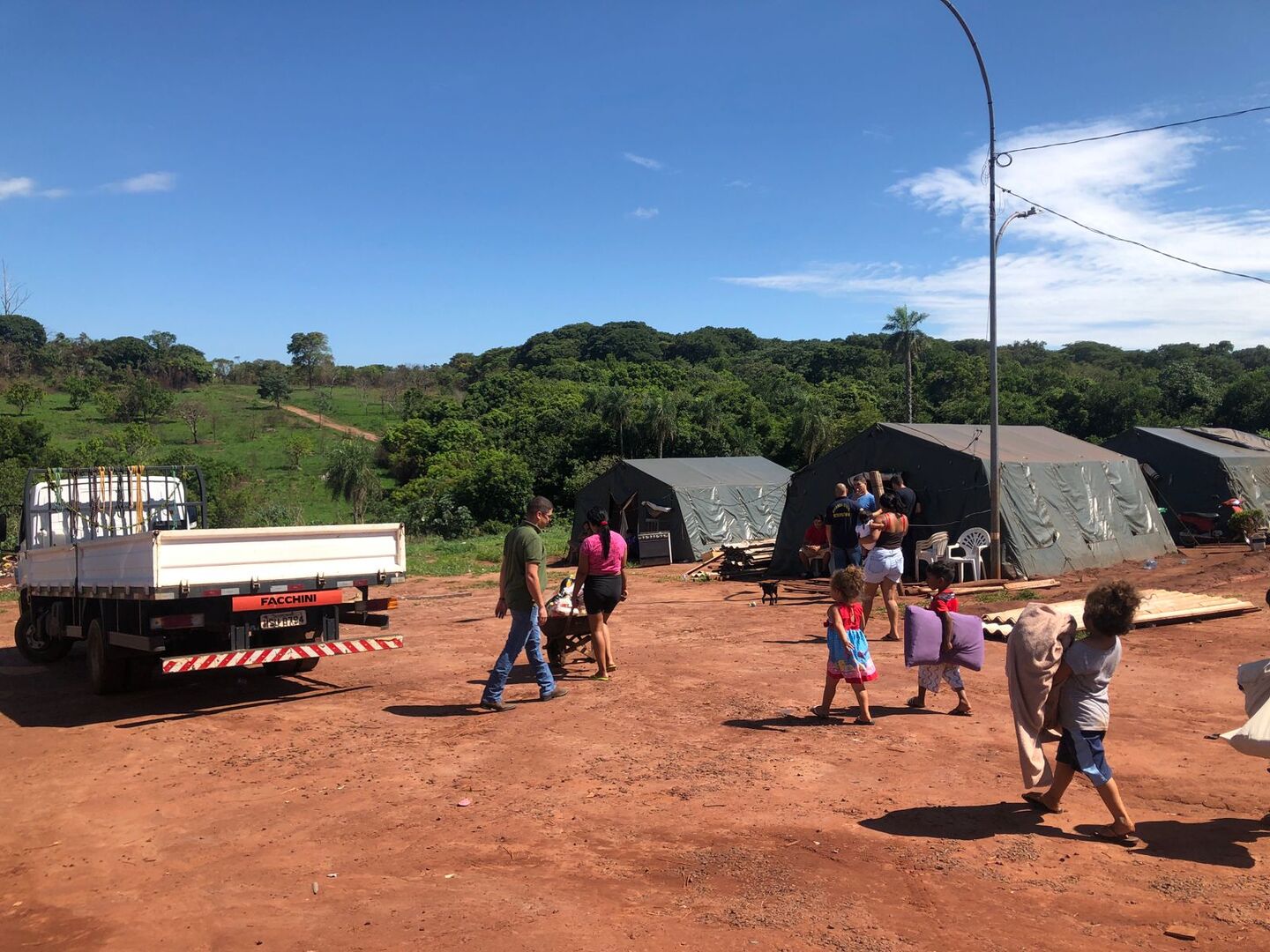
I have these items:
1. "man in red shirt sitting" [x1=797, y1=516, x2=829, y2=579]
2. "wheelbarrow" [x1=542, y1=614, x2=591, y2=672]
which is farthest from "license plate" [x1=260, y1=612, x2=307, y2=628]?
"man in red shirt sitting" [x1=797, y1=516, x2=829, y2=579]

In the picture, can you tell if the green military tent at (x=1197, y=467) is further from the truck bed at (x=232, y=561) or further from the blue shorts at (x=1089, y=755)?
the blue shorts at (x=1089, y=755)

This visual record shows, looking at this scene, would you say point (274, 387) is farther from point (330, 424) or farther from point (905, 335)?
point (905, 335)

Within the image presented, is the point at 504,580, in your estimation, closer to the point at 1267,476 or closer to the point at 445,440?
the point at 1267,476

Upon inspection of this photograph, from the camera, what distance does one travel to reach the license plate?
8633 millimetres

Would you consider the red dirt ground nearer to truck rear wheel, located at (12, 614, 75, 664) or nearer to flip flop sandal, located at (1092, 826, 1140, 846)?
flip flop sandal, located at (1092, 826, 1140, 846)

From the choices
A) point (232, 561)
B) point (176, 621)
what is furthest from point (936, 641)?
point (176, 621)

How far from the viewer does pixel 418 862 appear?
5043 mm

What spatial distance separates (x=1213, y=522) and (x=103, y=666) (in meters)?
24.7

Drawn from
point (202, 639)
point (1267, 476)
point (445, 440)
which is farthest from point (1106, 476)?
point (445, 440)

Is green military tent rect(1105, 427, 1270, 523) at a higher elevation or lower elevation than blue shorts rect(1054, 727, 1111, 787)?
higher

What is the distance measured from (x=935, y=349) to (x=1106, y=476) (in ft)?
185

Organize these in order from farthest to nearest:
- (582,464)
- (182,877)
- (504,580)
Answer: (582,464) → (504,580) → (182,877)

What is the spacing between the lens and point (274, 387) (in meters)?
77.8

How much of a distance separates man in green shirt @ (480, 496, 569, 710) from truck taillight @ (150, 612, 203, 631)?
2547mm
